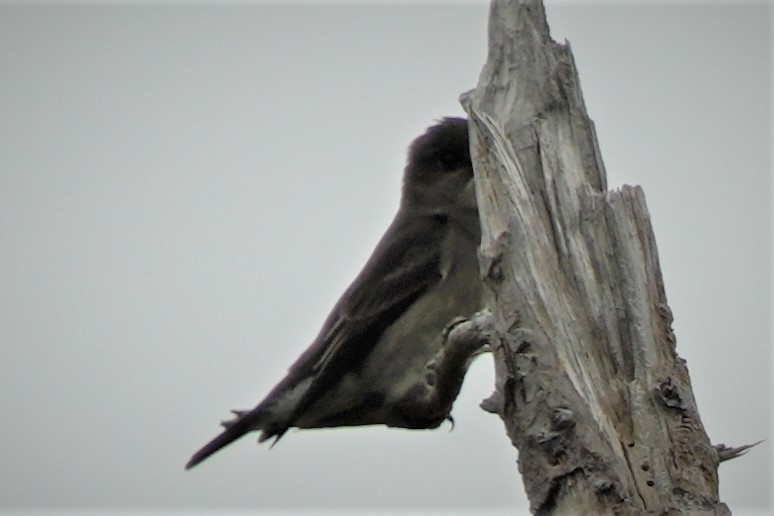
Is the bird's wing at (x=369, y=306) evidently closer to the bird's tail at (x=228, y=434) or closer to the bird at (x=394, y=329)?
the bird at (x=394, y=329)

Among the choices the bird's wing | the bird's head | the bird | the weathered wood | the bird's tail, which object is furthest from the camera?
the bird's head

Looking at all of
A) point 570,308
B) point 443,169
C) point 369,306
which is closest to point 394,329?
point 369,306

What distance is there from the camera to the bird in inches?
275

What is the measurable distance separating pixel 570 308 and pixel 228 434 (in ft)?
8.87

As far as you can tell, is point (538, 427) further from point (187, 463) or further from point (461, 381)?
point (187, 463)

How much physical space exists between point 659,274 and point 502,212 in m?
0.70

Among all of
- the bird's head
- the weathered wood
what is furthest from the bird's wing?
the weathered wood

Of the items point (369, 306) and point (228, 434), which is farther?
point (369, 306)

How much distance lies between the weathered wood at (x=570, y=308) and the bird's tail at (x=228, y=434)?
2.32 m

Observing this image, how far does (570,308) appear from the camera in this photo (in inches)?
184

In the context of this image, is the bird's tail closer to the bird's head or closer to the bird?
the bird

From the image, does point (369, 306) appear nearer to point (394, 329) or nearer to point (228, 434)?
point (394, 329)

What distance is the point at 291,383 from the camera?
281 inches

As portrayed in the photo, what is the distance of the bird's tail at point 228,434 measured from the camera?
6.64m
